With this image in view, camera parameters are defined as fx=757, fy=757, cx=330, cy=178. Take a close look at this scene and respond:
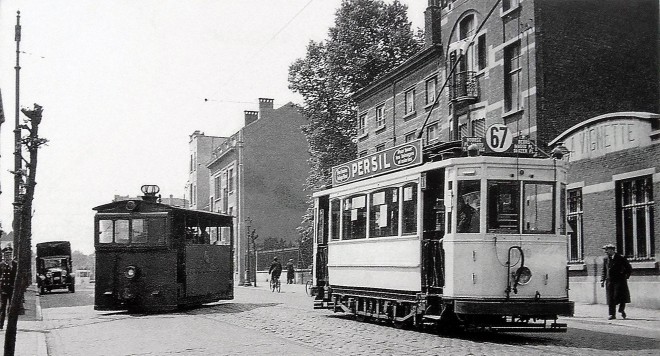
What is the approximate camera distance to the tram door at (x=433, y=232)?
494 inches

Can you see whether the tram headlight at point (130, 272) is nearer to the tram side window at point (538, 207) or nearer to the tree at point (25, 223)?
the tree at point (25, 223)

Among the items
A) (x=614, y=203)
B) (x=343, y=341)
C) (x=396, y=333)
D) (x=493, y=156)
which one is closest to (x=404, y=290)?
(x=396, y=333)

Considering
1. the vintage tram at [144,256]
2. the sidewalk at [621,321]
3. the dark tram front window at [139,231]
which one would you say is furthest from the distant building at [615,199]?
the dark tram front window at [139,231]

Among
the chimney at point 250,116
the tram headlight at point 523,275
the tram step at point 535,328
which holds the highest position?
the chimney at point 250,116

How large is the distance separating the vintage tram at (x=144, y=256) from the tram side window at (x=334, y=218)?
496 cm

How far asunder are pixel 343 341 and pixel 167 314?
8841 millimetres

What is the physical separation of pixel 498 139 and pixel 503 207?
1.13 meters

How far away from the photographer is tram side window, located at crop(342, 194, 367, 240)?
15398 millimetres

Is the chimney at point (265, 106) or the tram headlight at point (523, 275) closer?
the tram headlight at point (523, 275)

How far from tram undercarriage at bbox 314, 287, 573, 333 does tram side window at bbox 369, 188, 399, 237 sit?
3.81ft

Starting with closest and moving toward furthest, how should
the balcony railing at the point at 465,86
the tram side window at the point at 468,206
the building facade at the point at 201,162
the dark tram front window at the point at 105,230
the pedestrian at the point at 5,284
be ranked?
the tram side window at the point at 468,206
the pedestrian at the point at 5,284
the dark tram front window at the point at 105,230
the balcony railing at the point at 465,86
the building facade at the point at 201,162

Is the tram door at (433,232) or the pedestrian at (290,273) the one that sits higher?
the tram door at (433,232)

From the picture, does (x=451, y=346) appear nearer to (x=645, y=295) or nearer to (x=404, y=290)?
(x=404, y=290)

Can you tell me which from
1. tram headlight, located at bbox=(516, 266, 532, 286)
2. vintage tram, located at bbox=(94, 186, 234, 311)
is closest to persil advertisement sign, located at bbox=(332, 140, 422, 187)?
tram headlight, located at bbox=(516, 266, 532, 286)
